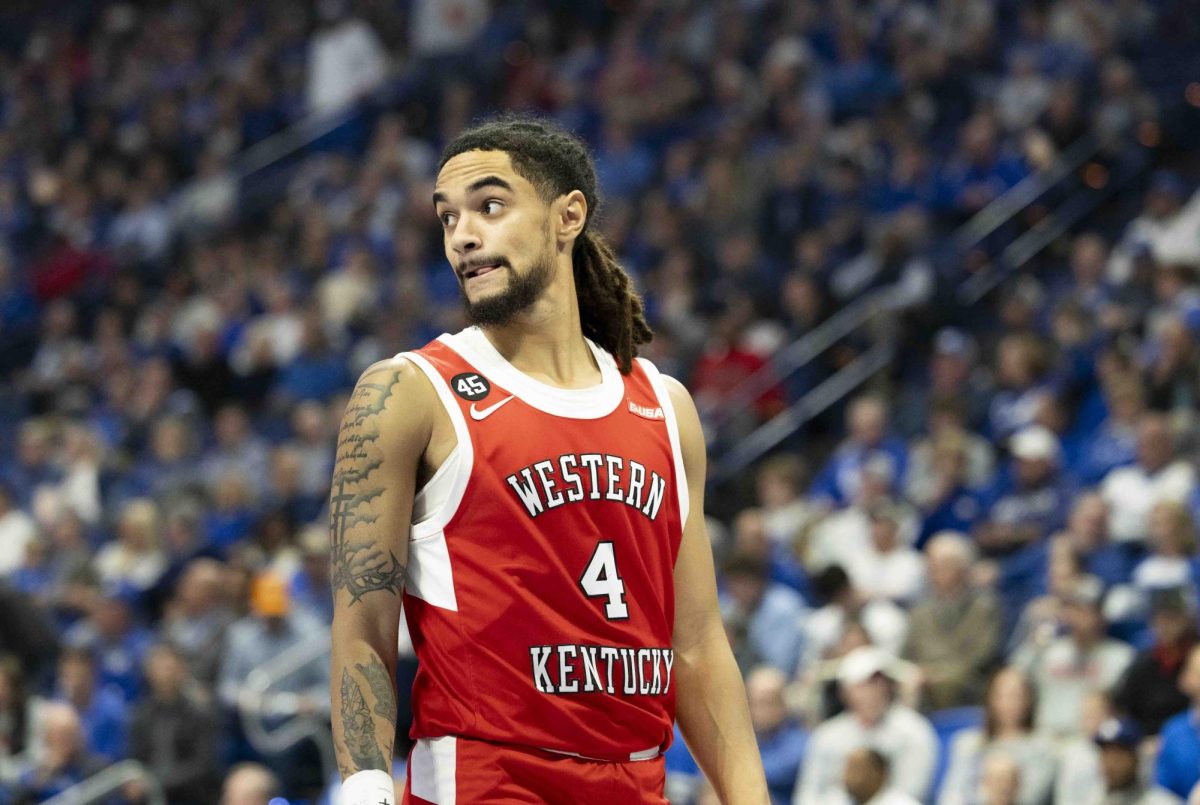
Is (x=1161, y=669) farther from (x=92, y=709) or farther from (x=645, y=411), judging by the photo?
(x=92, y=709)

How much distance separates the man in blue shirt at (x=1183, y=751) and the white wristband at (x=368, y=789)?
462cm

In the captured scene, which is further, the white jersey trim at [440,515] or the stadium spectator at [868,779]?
the stadium spectator at [868,779]

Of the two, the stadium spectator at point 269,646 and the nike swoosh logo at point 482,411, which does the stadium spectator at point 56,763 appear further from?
the nike swoosh logo at point 482,411

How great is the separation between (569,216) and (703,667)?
95 cm

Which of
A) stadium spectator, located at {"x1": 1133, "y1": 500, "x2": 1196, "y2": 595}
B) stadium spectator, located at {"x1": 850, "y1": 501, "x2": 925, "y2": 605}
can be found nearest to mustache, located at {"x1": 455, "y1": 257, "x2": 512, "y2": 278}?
stadium spectator, located at {"x1": 1133, "y1": 500, "x2": 1196, "y2": 595}

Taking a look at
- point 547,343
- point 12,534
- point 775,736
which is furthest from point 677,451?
point 12,534

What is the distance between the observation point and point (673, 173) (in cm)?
1415

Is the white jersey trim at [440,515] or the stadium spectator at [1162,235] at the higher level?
the stadium spectator at [1162,235]

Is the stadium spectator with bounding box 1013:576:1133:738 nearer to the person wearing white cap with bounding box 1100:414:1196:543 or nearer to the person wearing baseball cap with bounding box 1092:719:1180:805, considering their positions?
the person wearing baseball cap with bounding box 1092:719:1180:805

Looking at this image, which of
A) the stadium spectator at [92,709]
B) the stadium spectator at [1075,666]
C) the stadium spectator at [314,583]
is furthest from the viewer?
the stadium spectator at [314,583]

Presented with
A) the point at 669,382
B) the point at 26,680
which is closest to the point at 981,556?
the point at 26,680

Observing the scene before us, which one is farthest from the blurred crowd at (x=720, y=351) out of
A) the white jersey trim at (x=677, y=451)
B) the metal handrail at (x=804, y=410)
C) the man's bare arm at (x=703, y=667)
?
the white jersey trim at (x=677, y=451)

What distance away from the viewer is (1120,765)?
7109 millimetres

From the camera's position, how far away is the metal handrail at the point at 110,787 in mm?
9305
